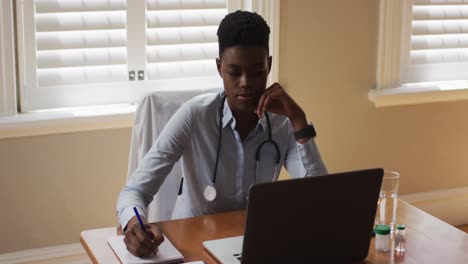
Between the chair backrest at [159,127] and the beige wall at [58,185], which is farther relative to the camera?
the beige wall at [58,185]

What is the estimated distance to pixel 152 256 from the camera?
5.85 ft

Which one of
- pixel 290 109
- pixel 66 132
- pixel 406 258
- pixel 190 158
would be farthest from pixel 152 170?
pixel 66 132

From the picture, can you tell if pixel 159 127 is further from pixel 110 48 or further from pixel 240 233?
pixel 110 48

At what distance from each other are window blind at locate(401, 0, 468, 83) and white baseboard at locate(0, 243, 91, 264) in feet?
5.97

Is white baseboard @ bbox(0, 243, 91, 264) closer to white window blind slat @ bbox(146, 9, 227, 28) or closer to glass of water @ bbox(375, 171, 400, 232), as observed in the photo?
white window blind slat @ bbox(146, 9, 227, 28)

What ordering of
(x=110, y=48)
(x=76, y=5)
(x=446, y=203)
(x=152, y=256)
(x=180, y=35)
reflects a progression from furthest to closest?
(x=446, y=203) → (x=180, y=35) → (x=110, y=48) → (x=76, y=5) → (x=152, y=256)

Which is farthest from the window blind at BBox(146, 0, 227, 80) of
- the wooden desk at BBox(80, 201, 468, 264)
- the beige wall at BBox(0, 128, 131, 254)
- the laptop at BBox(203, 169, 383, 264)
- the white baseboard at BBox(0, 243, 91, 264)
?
the laptop at BBox(203, 169, 383, 264)

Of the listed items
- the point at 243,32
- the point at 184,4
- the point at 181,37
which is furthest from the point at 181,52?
the point at 243,32

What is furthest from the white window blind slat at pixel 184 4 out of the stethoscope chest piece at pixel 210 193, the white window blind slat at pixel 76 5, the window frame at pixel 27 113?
the stethoscope chest piece at pixel 210 193

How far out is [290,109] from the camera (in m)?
2.21

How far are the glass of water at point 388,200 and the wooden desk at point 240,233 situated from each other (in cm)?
6

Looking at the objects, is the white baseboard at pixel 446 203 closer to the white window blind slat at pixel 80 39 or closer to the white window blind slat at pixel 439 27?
the white window blind slat at pixel 439 27

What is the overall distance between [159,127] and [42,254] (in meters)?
1.03

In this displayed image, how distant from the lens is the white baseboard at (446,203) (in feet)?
12.9
